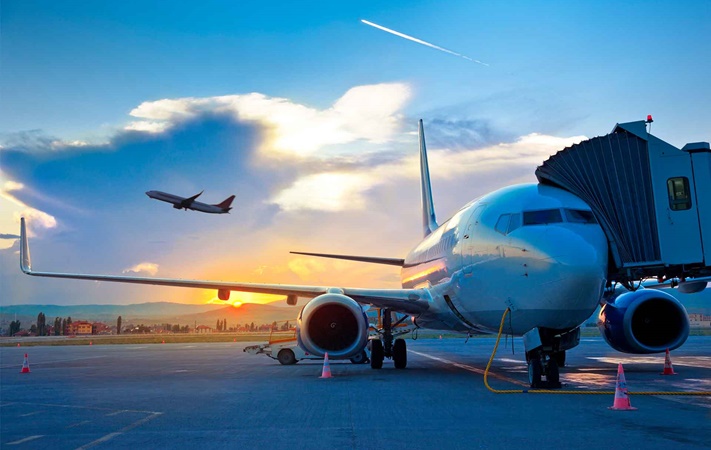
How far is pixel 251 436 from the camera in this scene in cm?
784

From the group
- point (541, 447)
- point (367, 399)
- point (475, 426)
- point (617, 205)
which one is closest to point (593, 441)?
point (541, 447)

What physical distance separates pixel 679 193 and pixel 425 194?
1666cm

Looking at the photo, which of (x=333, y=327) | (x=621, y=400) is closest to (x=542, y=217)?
(x=621, y=400)

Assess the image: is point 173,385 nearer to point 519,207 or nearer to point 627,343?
point 519,207

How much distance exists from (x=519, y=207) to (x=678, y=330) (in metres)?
6.16

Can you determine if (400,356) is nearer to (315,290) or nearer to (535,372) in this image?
(315,290)

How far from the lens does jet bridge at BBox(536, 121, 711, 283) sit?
536 inches

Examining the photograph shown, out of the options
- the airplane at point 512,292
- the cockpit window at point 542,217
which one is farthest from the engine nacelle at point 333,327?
the cockpit window at point 542,217

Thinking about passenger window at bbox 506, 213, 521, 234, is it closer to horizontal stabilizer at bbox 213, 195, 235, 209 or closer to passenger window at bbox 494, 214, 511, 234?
passenger window at bbox 494, 214, 511, 234

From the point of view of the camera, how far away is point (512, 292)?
12844mm

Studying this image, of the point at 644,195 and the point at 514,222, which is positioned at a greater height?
the point at 644,195

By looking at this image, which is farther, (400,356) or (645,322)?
(400,356)

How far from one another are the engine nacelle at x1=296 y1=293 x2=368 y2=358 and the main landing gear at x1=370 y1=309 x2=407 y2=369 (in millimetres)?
2662

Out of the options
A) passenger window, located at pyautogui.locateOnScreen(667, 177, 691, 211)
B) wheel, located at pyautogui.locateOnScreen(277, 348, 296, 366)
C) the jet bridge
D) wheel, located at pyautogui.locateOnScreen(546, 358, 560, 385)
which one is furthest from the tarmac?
wheel, located at pyautogui.locateOnScreen(277, 348, 296, 366)
